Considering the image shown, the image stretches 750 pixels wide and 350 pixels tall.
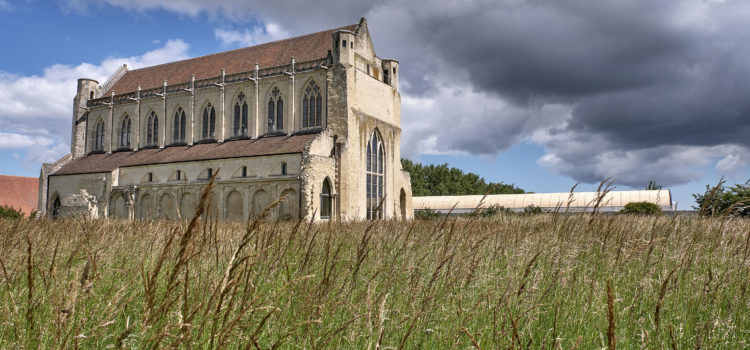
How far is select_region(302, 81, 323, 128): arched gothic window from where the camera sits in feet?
107

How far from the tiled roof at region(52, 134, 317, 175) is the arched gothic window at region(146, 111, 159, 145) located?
936 millimetres

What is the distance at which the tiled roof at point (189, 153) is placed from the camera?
30719mm

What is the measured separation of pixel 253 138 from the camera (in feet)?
113

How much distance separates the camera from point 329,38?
34656 millimetres

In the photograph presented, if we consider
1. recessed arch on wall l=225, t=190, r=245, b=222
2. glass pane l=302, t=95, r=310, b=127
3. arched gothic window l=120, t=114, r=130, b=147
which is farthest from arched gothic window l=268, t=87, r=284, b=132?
arched gothic window l=120, t=114, r=130, b=147

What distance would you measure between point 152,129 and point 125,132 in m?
Answer: 3.31

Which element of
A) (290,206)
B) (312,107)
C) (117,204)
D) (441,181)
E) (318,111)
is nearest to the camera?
(290,206)

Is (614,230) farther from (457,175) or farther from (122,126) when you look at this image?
(457,175)

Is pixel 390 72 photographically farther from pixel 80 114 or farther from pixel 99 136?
pixel 80 114

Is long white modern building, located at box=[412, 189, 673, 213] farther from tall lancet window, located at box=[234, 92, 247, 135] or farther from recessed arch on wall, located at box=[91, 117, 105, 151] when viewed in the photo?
recessed arch on wall, located at box=[91, 117, 105, 151]

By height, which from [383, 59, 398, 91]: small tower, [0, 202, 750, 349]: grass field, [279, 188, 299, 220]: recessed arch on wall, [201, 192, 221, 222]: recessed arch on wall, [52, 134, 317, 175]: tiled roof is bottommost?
[0, 202, 750, 349]: grass field

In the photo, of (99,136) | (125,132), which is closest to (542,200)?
(125,132)

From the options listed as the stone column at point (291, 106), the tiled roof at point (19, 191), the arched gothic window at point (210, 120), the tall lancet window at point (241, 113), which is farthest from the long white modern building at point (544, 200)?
the tiled roof at point (19, 191)

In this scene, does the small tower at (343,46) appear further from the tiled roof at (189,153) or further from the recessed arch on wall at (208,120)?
the recessed arch on wall at (208,120)
